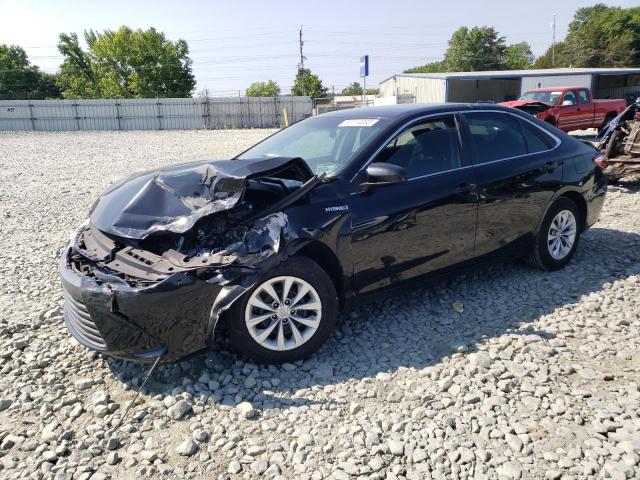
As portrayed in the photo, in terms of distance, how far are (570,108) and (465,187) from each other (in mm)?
15475

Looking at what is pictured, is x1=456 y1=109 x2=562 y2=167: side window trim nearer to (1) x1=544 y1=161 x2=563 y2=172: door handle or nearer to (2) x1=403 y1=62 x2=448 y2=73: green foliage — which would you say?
(1) x1=544 y1=161 x2=563 y2=172: door handle

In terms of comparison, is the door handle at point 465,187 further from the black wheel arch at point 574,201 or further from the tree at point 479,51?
the tree at point 479,51

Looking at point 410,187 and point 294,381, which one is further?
point 410,187

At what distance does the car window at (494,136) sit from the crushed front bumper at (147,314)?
263cm

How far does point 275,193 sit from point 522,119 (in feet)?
9.13

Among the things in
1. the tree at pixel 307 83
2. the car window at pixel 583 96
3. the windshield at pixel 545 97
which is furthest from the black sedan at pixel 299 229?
the tree at pixel 307 83

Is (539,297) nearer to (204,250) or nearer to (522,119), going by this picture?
(522,119)

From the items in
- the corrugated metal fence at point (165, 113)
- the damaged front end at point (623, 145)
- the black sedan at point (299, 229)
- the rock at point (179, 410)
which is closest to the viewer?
the rock at point (179, 410)

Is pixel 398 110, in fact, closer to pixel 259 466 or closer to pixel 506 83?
pixel 259 466

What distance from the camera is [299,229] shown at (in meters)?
3.24

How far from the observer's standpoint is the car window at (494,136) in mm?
4324

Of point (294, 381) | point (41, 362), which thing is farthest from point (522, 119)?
point (41, 362)

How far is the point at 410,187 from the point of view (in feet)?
12.6

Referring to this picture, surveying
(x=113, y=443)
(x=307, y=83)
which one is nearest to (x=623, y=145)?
(x=113, y=443)
